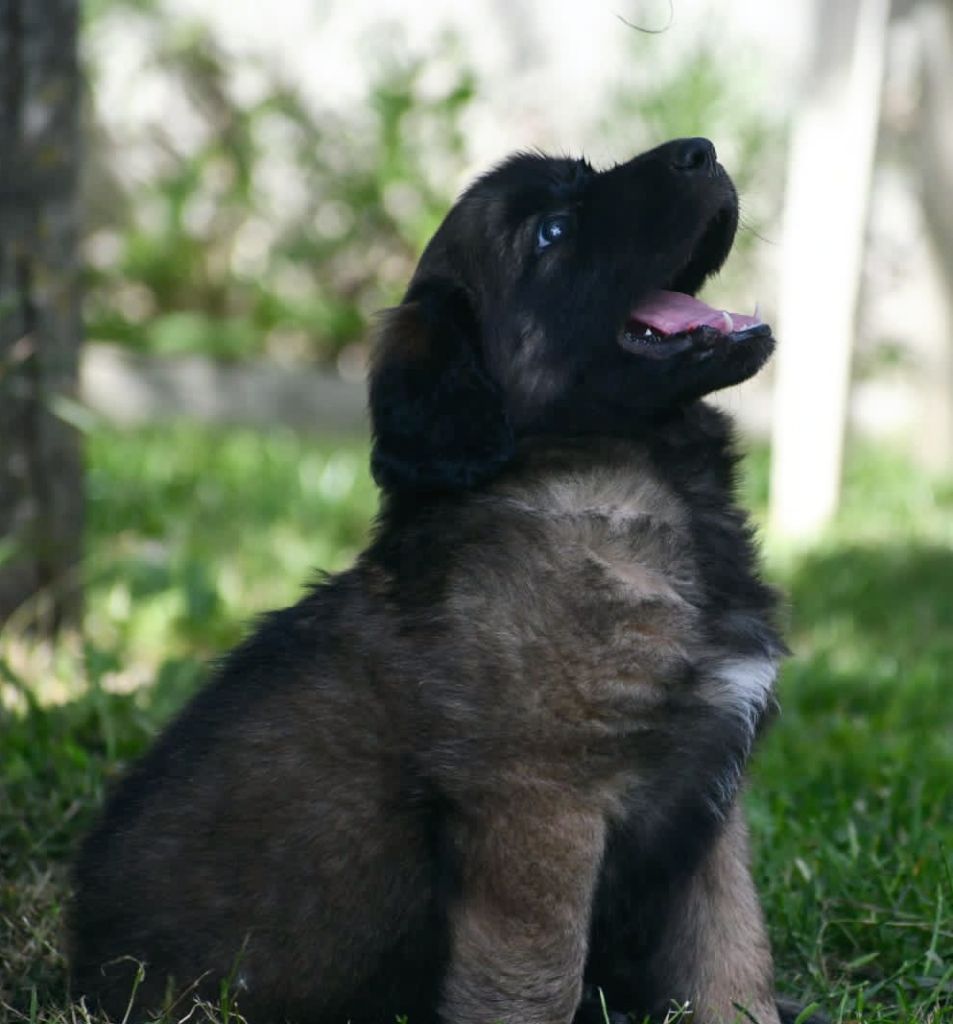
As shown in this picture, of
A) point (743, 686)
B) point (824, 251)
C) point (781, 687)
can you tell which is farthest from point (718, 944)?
point (824, 251)

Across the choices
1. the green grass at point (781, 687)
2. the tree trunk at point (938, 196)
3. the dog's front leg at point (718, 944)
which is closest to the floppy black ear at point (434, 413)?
the dog's front leg at point (718, 944)

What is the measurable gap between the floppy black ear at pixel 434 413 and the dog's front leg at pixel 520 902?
22.6 inches

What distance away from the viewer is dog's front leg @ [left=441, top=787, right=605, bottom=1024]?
248 centimetres

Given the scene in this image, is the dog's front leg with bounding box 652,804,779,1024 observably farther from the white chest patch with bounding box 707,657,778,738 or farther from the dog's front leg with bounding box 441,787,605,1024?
the dog's front leg with bounding box 441,787,605,1024

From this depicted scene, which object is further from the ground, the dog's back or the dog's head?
the dog's head

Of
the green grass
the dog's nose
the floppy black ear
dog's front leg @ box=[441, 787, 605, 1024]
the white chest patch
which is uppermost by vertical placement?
the dog's nose

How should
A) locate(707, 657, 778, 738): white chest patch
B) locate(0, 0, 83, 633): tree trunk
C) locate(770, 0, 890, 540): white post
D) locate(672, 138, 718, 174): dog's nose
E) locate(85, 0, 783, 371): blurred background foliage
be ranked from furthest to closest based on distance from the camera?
locate(85, 0, 783, 371): blurred background foliage
locate(770, 0, 890, 540): white post
locate(0, 0, 83, 633): tree trunk
locate(672, 138, 718, 174): dog's nose
locate(707, 657, 778, 738): white chest patch

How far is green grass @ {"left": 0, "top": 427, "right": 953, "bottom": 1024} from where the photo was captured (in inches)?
123

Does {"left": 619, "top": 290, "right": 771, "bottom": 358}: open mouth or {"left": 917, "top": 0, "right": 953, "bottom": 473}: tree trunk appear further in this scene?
{"left": 917, "top": 0, "right": 953, "bottom": 473}: tree trunk

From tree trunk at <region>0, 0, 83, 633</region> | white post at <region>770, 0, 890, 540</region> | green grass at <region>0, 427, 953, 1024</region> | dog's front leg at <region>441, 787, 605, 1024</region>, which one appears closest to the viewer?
dog's front leg at <region>441, 787, 605, 1024</region>

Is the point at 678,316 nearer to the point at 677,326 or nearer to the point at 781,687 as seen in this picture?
the point at 677,326

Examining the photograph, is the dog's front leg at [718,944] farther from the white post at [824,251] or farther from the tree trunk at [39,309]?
the white post at [824,251]

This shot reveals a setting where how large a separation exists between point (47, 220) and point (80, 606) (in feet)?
3.83

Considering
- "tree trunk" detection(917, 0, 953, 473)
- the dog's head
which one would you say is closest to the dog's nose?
the dog's head
